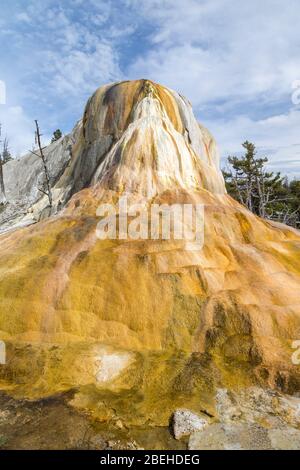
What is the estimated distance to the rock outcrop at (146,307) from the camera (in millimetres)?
4996

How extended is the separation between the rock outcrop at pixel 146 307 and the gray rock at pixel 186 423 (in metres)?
0.15

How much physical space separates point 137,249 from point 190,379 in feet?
9.05

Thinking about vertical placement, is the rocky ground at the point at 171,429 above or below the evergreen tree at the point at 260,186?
below

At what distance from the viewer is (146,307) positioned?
6.09 metres

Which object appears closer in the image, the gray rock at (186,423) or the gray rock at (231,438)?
the gray rock at (231,438)

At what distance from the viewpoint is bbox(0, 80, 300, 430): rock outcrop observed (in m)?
5.00

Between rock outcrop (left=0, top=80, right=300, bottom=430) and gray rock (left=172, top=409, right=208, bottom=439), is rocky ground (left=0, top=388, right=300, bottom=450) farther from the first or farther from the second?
rock outcrop (left=0, top=80, right=300, bottom=430)

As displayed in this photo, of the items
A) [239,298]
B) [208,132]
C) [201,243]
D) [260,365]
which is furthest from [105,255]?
[208,132]
